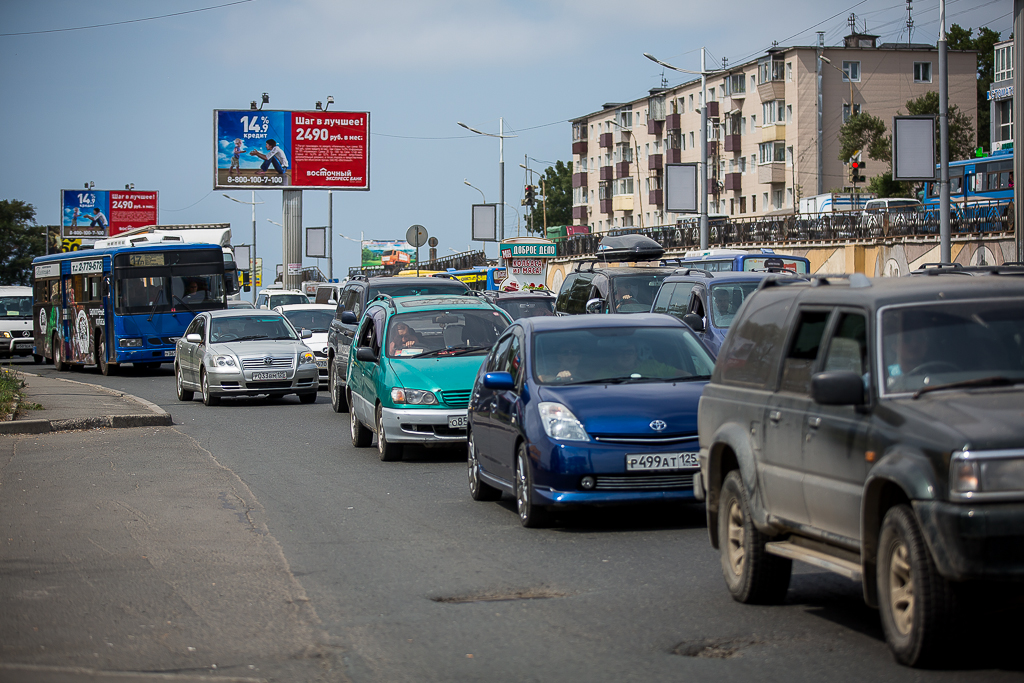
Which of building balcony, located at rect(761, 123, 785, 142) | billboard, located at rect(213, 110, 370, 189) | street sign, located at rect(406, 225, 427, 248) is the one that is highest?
building balcony, located at rect(761, 123, 785, 142)

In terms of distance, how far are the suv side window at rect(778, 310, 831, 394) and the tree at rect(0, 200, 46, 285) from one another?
100371 millimetres

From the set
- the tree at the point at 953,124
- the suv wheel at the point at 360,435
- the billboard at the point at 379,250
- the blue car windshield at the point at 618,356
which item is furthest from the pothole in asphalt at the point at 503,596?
the billboard at the point at 379,250

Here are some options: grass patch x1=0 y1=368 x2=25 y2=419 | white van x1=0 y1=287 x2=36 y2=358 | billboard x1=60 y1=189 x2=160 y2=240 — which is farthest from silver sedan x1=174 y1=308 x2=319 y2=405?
billboard x1=60 y1=189 x2=160 y2=240

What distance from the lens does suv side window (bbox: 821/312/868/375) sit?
19.1ft

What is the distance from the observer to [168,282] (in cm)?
3278

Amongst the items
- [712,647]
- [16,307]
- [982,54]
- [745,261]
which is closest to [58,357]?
[16,307]

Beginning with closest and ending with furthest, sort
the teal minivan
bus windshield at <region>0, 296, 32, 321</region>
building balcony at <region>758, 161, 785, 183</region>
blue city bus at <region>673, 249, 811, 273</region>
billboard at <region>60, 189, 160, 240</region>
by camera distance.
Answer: the teal minivan → blue city bus at <region>673, 249, 811, 273</region> → bus windshield at <region>0, 296, 32, 321</region> → building balcony at <region>758, 161, 785, 183</region> → billboard at <region>60, 189, 160, 240</region>

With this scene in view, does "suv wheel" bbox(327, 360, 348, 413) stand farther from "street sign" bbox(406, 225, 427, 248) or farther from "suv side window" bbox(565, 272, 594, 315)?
"street sign" bbox(406, 225, 427, 248)

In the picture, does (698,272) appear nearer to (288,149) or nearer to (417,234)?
(417,234)

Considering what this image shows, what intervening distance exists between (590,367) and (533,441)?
42.8 inches

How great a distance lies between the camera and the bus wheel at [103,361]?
109 ft

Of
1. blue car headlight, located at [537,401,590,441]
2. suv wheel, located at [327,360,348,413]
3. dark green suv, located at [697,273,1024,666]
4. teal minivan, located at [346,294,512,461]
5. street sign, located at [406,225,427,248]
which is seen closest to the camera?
dark green suv, located at [697,273,1024,666]

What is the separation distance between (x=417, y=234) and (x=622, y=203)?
79.2 m

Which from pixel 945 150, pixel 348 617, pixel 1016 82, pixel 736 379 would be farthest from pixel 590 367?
pixel 945 150
